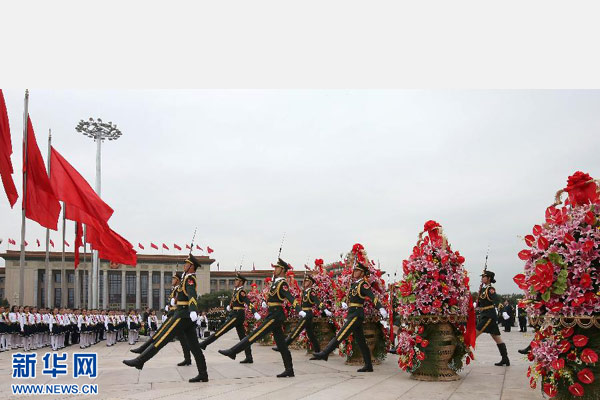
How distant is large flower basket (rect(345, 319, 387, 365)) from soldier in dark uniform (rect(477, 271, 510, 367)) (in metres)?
2.17

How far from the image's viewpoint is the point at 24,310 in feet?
63.3

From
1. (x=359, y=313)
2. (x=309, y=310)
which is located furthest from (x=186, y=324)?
(x=309, y=310)

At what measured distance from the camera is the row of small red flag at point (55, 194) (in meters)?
13.4

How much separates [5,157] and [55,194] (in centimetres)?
380

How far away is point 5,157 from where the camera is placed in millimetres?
13188

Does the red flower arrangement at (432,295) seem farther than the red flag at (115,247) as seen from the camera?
No

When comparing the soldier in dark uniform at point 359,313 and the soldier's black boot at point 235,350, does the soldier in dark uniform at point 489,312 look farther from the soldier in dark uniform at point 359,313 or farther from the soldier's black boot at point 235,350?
the soldier's black boot at point 235,350

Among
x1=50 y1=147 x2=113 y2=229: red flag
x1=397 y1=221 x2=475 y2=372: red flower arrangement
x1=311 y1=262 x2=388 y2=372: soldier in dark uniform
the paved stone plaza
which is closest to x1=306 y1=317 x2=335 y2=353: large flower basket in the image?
the paved stone plaza

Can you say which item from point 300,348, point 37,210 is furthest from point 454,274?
point 37,210

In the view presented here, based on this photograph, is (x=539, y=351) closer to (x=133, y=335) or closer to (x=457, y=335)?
(x=457, y=335)

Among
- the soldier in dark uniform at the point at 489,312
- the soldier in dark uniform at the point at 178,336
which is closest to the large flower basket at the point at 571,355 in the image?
the soldier in dark uniform at the point at 489,312

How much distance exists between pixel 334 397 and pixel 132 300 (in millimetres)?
78852

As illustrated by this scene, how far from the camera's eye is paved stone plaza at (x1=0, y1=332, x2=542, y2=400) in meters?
8.26

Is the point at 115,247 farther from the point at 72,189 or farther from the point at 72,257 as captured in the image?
the point at 72,257
